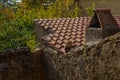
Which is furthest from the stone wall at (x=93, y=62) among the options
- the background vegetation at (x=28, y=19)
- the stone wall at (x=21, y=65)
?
the background vegetation at (x=28, y=19)

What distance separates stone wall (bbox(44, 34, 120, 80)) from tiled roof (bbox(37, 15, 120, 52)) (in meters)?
1.18

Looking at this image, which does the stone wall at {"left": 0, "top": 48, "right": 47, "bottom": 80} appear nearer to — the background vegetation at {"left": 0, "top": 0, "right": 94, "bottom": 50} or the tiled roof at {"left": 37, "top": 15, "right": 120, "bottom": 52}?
the tiled roof at {"left": 37, "top": 15, "right": 120, "bottom": 52}

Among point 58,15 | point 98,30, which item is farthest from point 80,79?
point 58,15

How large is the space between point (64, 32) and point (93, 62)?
637 centimetres

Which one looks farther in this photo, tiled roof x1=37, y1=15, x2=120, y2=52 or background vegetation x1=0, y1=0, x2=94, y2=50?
background vegetation x1=0, y1=0, x2=94, y2=50

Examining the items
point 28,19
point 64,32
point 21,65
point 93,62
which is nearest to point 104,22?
point 21,65

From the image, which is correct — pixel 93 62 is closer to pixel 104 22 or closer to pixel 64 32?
pixel 104 22

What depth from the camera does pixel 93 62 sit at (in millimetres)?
6055

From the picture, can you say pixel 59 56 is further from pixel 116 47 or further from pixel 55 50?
pixel 116 47

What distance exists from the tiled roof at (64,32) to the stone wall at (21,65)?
2.14ft

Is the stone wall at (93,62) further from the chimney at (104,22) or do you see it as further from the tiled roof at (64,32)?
the chimney at (104,22)

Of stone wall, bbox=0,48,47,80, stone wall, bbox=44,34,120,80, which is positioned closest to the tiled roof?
stone wall, bbox=0,48,47,80

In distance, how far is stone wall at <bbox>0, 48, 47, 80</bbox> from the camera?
9336mm

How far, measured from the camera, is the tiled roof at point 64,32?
10.4m
